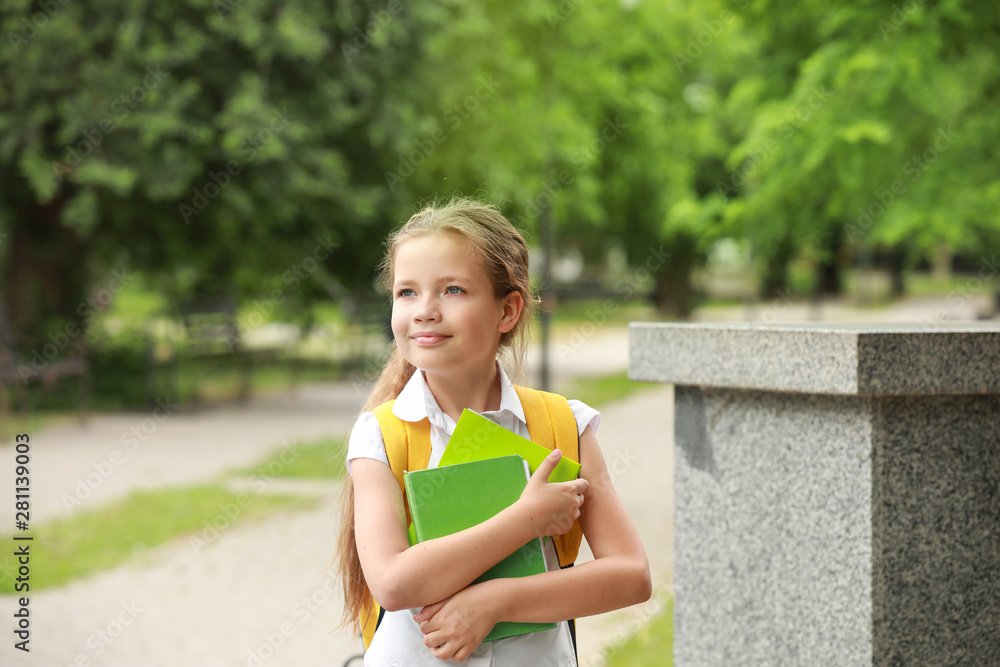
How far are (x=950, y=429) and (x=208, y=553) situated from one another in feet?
16.6

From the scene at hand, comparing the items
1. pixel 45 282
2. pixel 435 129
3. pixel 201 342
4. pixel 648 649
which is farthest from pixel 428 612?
pixel 45 282

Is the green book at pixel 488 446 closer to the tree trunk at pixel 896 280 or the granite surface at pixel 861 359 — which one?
the granite surface at pixel 861 359

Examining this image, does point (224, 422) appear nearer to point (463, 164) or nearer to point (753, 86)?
point (463, 164)

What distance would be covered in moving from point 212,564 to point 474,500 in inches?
198

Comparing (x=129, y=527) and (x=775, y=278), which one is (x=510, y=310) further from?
(x=775, y=278)

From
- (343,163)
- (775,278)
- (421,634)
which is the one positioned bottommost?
(421,634)

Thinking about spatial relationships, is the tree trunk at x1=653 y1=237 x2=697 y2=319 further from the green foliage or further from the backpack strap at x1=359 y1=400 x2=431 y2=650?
the backpack strap at x1=359 y1=400 x2=431 y2=650

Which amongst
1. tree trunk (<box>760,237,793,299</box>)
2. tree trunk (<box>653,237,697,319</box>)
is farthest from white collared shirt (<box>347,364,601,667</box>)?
tree trunk (<box>653,237,697,319</box>)

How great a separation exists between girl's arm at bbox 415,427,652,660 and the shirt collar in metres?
0.18

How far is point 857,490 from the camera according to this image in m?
2.64

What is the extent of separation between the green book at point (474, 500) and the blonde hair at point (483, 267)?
0.28m

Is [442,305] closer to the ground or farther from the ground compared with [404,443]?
farther from the ground

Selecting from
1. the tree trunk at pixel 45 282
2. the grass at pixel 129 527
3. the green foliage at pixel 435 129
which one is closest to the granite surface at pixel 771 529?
the green foliage at pixel 435 129

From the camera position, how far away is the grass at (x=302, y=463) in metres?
8.91
